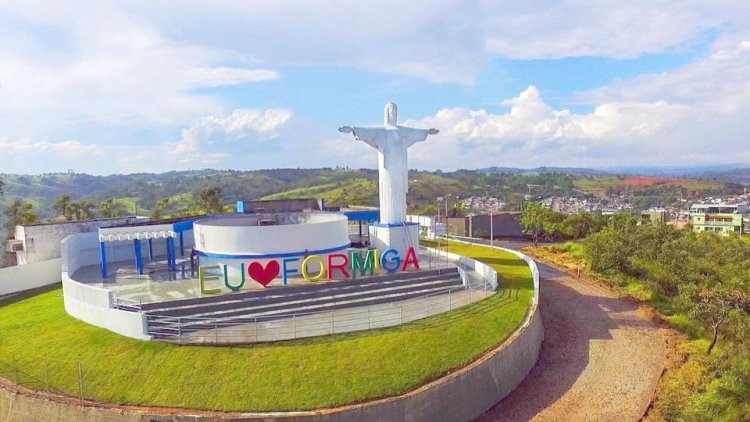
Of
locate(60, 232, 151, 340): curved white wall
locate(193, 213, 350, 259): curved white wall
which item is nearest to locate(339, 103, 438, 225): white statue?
locate(193, 213, 350, 259): curved white wall

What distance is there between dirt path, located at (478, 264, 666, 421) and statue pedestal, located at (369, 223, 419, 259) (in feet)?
30.4

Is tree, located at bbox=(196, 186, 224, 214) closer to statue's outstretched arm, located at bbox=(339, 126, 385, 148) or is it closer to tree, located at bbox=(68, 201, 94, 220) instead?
tree, located at bbox=(68, 201, 94, 220)

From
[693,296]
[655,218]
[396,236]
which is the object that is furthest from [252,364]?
[655,218]

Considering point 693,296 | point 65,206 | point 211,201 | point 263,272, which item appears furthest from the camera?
point 211,201

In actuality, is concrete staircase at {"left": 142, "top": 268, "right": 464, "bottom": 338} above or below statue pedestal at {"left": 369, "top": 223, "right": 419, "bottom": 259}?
below

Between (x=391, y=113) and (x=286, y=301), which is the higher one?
(x=391, y=113)

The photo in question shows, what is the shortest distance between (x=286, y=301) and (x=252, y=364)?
21.0 ft

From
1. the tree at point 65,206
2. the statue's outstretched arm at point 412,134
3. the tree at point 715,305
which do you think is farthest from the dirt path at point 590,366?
the tree at point 65,206

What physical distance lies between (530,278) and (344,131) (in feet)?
50.8

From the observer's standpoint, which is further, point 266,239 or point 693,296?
point 266,239

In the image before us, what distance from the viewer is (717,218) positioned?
90.2 meters

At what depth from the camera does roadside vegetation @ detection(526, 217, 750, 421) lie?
1928 centimetres

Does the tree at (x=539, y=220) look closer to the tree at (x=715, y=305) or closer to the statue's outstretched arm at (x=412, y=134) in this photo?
the statue's outstretched arm at (x=412, y=134)

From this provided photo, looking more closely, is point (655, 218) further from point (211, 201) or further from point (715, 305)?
point (211, 201)
